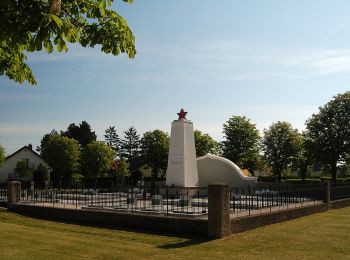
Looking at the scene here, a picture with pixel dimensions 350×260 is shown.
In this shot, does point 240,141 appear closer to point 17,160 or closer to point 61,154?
point 61,154

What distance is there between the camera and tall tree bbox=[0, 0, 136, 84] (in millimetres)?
5324

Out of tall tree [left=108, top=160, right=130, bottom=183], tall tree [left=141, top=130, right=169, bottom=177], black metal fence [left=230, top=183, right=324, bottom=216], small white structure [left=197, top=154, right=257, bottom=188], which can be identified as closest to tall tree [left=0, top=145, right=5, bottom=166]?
tall tree [left=108, top=160, right=130, bottom=183]

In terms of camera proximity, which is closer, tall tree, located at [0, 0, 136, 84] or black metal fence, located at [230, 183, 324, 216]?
tall tree, located at [0, 0, 136, 84]

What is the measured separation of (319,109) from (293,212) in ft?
138

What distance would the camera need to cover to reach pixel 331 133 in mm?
57000

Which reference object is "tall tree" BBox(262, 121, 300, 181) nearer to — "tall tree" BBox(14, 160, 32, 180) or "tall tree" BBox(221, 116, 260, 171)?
"tall tree" BBox(221, 116, 260, 171)

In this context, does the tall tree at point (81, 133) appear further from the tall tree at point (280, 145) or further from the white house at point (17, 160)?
the tall tree at point (280, 145)

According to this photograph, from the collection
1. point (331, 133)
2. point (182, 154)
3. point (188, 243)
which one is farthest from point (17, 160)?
point (188, 243)

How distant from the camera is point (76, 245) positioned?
43.6 ft

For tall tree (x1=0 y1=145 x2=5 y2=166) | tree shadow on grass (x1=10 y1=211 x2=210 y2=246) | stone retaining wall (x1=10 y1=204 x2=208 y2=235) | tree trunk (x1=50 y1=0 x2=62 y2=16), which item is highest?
tree trunk (x1=50 y1=0 x2=62 y2=16)

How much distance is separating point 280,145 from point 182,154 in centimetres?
3911

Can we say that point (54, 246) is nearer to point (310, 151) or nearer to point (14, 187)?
point (14, 187)

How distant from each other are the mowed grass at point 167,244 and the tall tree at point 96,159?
3640 centimetres

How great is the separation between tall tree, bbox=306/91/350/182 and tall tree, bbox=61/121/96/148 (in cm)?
4565
